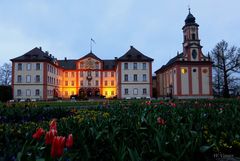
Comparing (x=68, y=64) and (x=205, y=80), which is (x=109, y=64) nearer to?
(x=68, y=64)

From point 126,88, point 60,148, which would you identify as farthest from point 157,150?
point 126,88

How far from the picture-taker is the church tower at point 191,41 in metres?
54.1

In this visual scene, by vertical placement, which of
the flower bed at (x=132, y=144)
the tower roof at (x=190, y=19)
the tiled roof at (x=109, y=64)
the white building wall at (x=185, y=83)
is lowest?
the flower bed at (x=132, y=144)

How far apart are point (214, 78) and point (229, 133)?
53.8 metres

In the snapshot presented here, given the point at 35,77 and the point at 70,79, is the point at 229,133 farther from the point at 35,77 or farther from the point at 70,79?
the point at 70,79

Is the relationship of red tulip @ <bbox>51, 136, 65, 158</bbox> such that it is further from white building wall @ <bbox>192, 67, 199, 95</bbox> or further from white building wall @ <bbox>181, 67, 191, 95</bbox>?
white building wall @ <bbox>192, 67, 199, 95</bbox>

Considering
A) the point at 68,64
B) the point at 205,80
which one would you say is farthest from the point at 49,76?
the point at 205,80

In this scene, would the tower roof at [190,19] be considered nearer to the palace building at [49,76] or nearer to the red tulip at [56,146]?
the palace building at [49,76]

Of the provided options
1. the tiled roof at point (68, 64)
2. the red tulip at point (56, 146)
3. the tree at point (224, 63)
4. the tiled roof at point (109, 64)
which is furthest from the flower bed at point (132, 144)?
the tiled roof at point (68, 64)

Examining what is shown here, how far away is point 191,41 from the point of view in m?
56.1

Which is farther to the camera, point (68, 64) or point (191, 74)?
point (68, 64)

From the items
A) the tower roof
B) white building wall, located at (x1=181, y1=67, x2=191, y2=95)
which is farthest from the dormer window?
the tower roof

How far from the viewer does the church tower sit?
5406 centimetres

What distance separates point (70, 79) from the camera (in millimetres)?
68688
